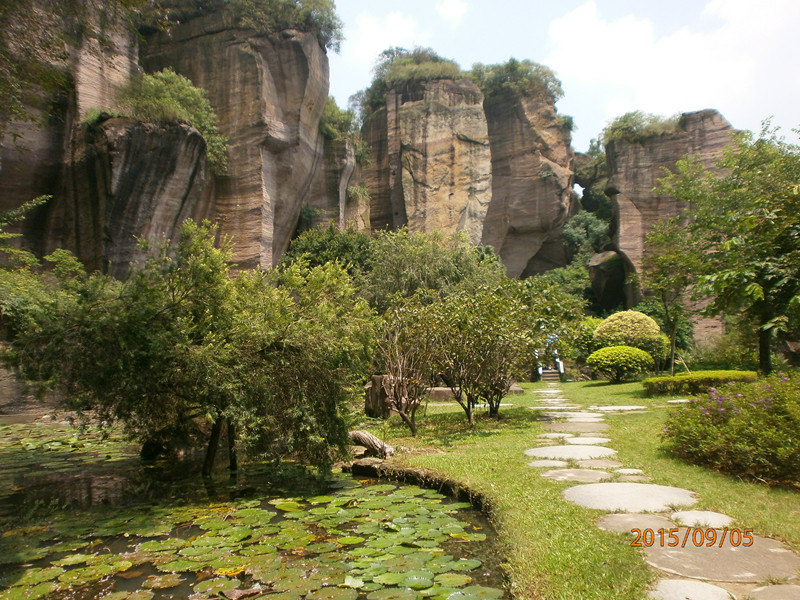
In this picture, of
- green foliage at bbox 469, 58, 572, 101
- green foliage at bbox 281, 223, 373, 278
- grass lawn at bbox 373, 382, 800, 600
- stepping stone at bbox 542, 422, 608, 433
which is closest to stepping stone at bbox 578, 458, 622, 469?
grass lawn at bbox 373, 382, 800, 600

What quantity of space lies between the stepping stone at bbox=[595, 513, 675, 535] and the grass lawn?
91 millimetres

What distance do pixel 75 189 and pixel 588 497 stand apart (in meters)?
19.3

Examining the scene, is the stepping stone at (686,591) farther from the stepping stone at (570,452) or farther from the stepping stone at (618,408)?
the stepping stone at (618,408)

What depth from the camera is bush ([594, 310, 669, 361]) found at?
19.0 m

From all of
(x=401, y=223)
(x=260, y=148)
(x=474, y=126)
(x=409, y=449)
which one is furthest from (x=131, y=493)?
(x=474, y=126)

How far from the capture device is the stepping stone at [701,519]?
3.45 meters

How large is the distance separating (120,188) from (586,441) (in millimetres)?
16244

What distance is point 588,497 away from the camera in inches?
167

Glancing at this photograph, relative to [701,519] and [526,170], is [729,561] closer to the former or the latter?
[701,519]

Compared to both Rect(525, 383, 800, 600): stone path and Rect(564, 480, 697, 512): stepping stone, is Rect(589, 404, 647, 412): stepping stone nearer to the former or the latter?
Rect(525, 383, 800, 600): stone path

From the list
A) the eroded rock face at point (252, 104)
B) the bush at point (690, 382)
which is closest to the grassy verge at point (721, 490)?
Result: the bush at point (690, 382)

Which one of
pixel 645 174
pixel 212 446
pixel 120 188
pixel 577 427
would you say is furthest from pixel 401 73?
pixel 212 446

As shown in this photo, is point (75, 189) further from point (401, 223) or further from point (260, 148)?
point (401, 223)

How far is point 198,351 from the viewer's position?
522 cm
